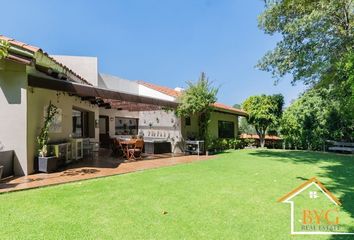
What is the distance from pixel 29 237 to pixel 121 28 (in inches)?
769

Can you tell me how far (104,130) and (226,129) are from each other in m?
11.1

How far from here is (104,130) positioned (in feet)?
68.1

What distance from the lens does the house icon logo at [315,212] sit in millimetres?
4119

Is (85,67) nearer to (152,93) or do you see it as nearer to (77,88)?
(152,93)

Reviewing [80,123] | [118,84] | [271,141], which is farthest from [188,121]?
[271,141]

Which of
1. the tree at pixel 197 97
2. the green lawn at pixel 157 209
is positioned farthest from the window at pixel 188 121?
the green lawn at pixel 157 209

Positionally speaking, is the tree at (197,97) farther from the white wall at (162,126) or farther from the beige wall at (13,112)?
the beige wall at (13,112)

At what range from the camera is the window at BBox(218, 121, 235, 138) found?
850 inches

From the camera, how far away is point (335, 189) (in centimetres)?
688

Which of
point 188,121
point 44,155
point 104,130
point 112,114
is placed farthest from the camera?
point 112,114

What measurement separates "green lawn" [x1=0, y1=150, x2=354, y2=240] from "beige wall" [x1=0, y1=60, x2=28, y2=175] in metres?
2.47

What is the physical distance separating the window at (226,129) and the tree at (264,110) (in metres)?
1.98

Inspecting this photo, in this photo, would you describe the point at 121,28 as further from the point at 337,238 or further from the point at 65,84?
the point at 337,238

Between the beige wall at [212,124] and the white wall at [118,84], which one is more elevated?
the white wall at [118,84]
